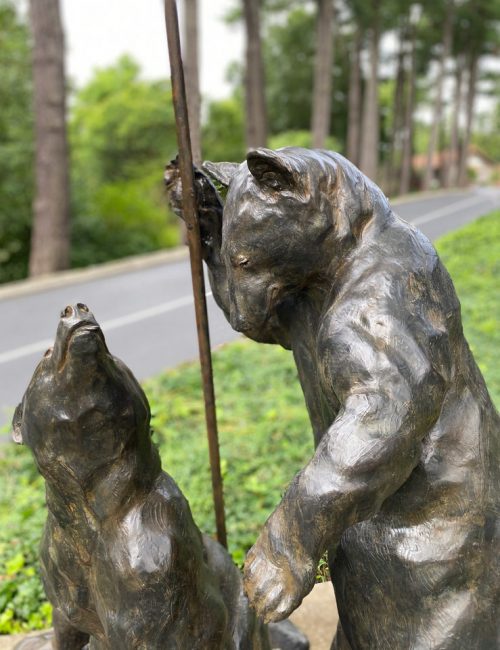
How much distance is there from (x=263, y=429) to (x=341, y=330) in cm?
372

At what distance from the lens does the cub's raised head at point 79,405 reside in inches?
55.2

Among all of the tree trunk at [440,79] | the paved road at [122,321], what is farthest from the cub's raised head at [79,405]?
the tree trunk at [440,79]

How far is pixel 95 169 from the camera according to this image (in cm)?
3250

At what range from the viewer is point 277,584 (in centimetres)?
118

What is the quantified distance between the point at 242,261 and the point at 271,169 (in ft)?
0.57

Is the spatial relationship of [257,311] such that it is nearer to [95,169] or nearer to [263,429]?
[263,429]

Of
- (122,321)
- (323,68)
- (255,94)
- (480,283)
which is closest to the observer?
(122,321)

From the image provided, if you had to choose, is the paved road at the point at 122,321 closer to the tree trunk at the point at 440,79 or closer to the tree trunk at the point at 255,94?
the tree trunk at the point at 255,94

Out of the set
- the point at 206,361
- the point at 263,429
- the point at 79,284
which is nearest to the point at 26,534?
the point at 263,429

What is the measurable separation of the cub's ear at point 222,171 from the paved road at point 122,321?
3313mm

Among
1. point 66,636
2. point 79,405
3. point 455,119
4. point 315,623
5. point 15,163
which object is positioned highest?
point 79,405

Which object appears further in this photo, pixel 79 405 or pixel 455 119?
pixel 455 119

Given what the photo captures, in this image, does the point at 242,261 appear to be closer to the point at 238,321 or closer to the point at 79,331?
the point at 238,321

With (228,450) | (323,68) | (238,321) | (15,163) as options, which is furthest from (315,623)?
(323,68)
